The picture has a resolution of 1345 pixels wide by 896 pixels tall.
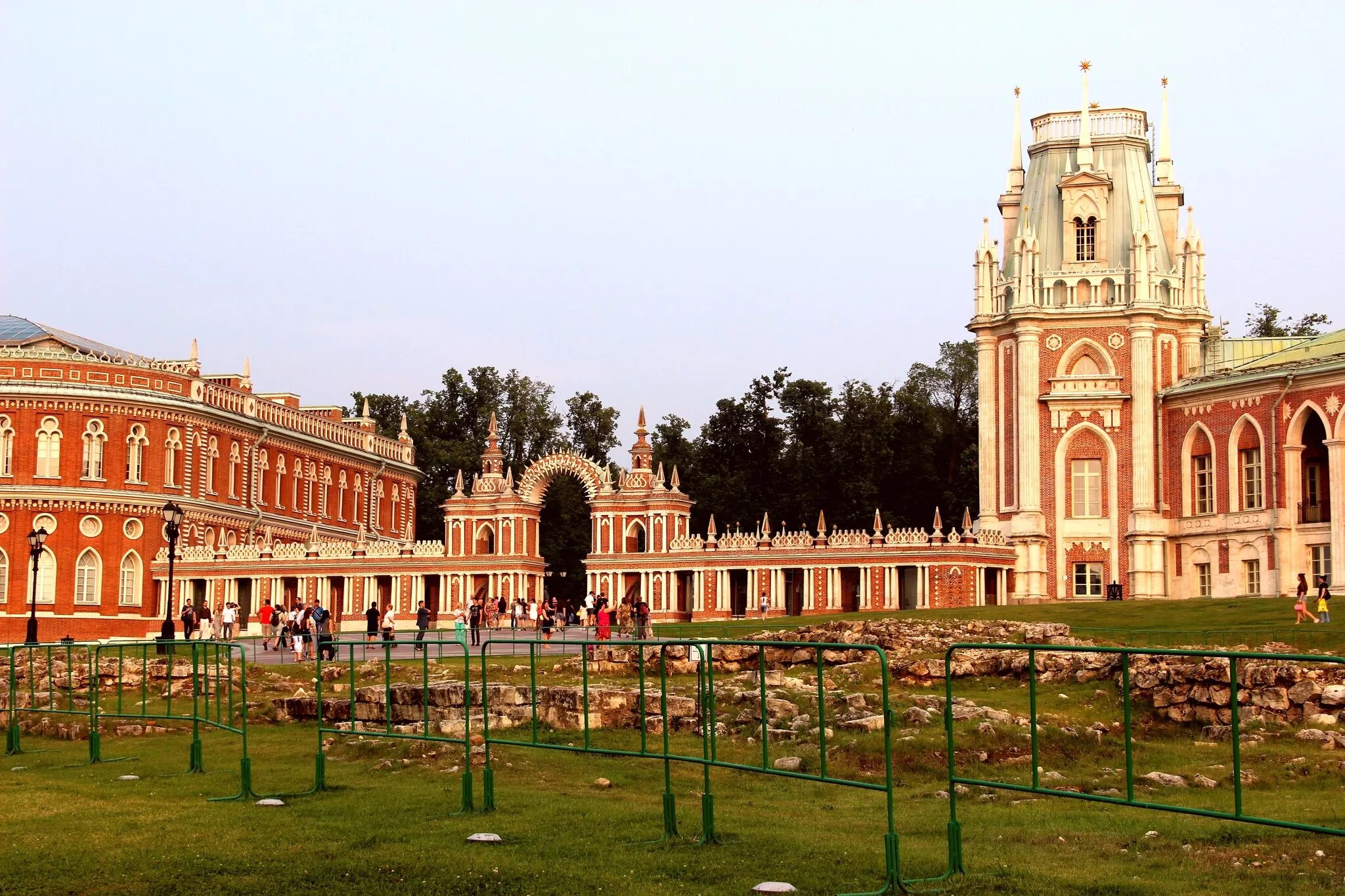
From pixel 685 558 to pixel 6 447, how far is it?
27020 mm

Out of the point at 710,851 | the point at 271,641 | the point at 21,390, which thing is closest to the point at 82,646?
the point at 710,851

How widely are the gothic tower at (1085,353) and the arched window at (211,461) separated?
31.4m

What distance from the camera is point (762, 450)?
90.4 meters

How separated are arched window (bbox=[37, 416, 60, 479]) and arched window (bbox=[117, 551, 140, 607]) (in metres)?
4.30

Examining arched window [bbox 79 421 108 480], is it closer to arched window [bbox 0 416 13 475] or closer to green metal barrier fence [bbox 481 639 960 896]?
arched window [bbox 0 416 13 475]

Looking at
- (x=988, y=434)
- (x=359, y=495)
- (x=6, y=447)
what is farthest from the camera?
(x=359, y=495)

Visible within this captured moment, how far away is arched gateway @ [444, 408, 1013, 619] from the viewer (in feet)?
208

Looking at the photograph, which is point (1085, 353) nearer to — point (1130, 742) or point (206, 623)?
point (206, 623)

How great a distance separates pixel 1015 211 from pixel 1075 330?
6.06 metres

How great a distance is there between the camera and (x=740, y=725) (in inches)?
802

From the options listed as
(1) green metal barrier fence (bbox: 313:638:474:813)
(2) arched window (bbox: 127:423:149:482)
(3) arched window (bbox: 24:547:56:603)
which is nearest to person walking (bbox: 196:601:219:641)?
(3) arched window (bbox: 24:547:56:603)

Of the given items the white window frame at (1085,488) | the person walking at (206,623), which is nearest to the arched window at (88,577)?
the person walking at (206,623)

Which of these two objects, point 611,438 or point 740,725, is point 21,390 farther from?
point 740,725

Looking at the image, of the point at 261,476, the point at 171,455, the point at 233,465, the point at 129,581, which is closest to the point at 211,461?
the point at 233,465
